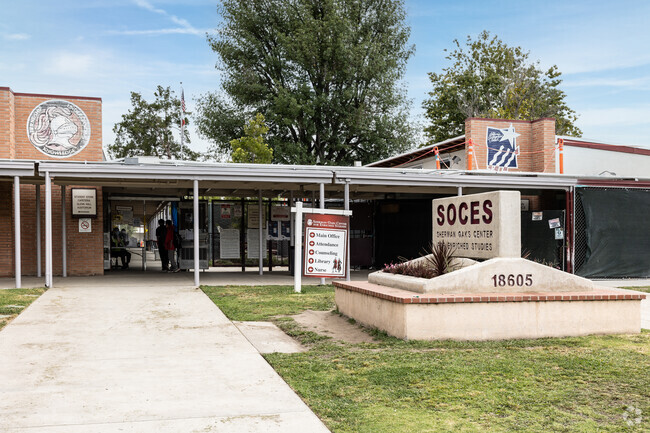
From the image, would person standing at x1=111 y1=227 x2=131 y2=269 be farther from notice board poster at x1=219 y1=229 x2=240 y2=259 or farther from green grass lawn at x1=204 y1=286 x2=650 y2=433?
green grass lawn at x1=204 y1=286 x2=650 y2=433

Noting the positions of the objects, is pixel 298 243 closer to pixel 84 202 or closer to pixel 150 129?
pixel 84 202

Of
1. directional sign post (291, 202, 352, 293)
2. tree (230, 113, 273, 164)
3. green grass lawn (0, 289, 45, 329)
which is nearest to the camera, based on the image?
green grass lawn (0, 289, 45, 329)

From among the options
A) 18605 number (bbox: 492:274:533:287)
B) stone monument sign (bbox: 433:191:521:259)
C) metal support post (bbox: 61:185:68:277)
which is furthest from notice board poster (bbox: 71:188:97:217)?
18605 number (bbox: 492:274:533:287)

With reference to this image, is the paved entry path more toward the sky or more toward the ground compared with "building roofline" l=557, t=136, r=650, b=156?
more toward the ground

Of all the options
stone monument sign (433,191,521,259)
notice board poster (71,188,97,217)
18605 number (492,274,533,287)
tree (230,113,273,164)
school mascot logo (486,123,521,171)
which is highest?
tree (230,113,273,164)

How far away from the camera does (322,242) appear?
550 inches

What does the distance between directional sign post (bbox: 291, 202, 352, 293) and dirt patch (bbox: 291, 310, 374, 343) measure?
271 centimetres

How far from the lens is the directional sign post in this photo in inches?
541

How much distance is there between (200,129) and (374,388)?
125ft

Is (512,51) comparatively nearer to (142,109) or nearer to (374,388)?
(142,109)

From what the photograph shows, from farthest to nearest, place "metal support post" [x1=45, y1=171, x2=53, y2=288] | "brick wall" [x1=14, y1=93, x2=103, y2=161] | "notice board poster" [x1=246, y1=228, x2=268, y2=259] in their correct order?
1. "notice board poster" [x1=246, y1=228, x2=268, y2=259]
2. "brick wall" [x1=14, y1=93, x2=103, y2=161]
3. "metal support post" [x1=45, y1=171, x2=53, y2=288]

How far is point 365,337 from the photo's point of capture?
872cm

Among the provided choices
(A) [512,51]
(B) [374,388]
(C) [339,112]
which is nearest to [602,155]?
(C) [339,112]

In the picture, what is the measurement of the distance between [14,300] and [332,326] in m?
6.58
